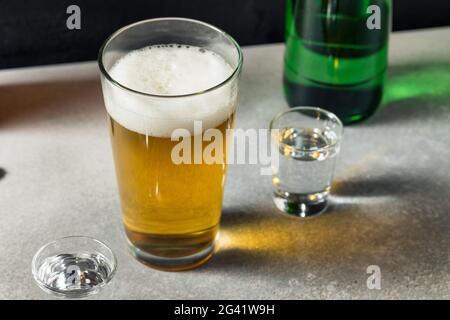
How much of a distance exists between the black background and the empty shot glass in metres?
0.26

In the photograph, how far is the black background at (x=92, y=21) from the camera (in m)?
1.11

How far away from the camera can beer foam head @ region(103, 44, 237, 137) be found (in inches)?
29.0

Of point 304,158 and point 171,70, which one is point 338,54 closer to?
point 304,158

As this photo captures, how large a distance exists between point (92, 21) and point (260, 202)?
35 cm

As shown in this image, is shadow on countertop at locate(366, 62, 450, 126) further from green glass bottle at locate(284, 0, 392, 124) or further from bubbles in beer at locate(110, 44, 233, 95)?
bubbles in beer at locate(110, 44, 233, 95)

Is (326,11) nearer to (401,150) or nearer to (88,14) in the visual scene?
(401,150)

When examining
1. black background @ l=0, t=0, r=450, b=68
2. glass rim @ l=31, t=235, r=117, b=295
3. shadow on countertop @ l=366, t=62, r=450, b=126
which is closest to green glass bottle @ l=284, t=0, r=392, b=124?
shadow on countertop @ l=366, t=62, r=450, b=126

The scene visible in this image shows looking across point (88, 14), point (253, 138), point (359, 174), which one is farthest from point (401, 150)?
point (88, 14)

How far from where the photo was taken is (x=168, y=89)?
77 cm

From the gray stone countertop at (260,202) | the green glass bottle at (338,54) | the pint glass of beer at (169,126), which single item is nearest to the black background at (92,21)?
the gray stone countertop at (260,202)

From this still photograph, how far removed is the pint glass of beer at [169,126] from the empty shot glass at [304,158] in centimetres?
9

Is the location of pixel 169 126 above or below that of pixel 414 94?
above

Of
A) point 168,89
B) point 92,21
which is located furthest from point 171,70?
point 92,21

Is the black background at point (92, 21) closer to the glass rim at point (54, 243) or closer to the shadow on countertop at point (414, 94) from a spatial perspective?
the shadow on countertop at point (414, 94)
